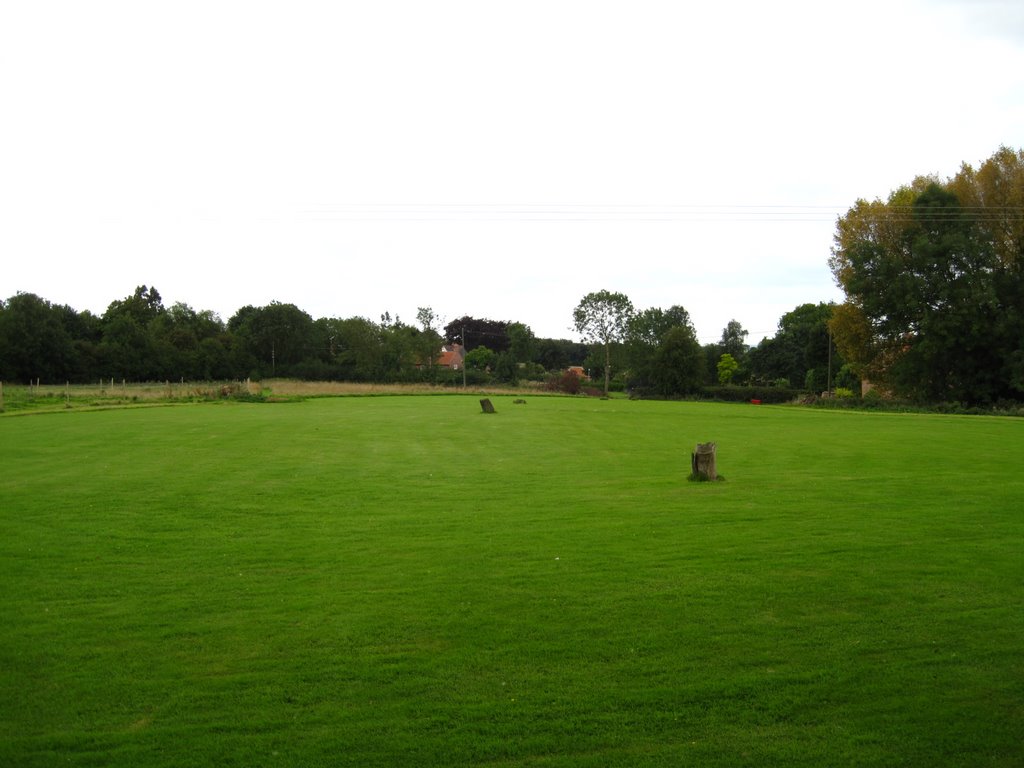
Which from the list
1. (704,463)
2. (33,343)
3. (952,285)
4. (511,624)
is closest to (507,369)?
(33,343)

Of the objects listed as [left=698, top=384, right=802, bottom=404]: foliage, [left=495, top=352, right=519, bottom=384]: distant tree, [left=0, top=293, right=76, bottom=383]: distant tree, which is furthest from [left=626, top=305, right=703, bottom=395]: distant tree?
[left=0, top=293, right=76, bottom=383]: distant tree

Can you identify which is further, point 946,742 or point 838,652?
point 838,652

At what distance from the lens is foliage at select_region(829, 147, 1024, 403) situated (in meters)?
51.9

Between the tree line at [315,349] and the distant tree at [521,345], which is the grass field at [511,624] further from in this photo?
the distant tree at [521,345]

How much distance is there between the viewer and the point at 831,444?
2366 cm

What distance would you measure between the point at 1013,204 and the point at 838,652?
58886mm

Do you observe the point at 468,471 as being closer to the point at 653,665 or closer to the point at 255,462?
the point at 255,462

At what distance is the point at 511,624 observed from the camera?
22.2 feet

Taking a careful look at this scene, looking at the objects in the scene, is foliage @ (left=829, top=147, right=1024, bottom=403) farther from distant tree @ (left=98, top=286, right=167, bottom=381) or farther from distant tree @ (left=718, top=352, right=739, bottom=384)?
distant tree @ (left=98, top=286, right=167, bottom=381)

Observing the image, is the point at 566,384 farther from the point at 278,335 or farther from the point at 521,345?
the point at 278,335

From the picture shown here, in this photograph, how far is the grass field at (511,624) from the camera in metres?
4.86

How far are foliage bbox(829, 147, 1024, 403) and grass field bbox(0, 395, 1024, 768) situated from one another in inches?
1706

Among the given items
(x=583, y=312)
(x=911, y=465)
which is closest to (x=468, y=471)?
(x=911, y=465)

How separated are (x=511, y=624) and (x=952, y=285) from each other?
5593cm
